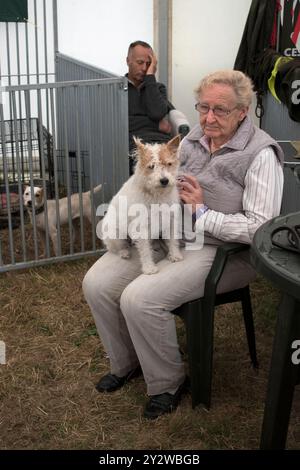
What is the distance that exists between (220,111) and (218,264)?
0.60 metres

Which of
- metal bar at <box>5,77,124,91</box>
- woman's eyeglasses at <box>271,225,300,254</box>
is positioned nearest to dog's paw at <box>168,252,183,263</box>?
woman's eyeglasses at <box>271,225,300,254</box>

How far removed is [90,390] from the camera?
105 inches

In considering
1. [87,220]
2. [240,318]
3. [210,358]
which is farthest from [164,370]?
[87,220]

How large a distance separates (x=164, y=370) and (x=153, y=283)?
37cm

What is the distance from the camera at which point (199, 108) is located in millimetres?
2408

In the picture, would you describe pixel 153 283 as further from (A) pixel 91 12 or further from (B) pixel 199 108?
(A) pixel 91 12

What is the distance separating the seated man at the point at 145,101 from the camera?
4.11 metres

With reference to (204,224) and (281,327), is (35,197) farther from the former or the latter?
(281,327)

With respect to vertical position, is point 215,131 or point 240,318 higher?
point 215,131

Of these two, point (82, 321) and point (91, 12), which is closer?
point (82, 321)

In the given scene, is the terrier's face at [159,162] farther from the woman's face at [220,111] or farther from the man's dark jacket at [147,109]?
the man's dark jacket at [147,109]

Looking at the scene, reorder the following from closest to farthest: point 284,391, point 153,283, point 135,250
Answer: point 284,391, point 153,283, point 135,250

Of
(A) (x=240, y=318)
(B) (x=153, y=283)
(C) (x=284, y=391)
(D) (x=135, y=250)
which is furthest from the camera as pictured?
(A) (x=240, y=318)

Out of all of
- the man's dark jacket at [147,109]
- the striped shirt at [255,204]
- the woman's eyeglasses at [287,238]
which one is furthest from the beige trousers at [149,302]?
the man's dark jacket at [147,109]
